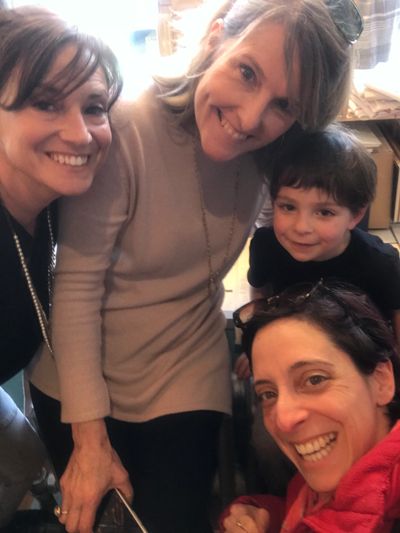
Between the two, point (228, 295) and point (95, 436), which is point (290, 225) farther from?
point (95, 436)

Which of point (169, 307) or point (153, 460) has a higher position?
point (169, 307)

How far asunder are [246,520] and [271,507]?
0.07m

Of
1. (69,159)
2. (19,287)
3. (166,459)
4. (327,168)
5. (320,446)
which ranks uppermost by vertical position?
(69,159)

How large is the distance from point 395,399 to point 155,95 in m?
0.67

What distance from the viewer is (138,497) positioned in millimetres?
1228

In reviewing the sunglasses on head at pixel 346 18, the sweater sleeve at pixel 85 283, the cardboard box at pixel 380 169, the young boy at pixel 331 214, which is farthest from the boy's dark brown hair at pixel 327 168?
the cardboard box at pixel 380 169

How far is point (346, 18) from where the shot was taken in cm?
103

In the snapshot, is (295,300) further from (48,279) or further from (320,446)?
(48,279)

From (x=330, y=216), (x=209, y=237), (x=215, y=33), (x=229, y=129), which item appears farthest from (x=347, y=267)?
(x=215, y=33)

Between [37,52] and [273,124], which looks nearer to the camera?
[37,52]

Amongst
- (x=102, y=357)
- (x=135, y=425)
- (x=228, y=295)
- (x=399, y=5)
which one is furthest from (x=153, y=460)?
(x=399, y=5)

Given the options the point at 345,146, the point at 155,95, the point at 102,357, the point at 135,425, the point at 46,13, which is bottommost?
the point at 135,425

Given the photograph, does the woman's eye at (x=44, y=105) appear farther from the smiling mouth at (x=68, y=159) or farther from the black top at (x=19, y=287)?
the black top at (x=19, y=287)

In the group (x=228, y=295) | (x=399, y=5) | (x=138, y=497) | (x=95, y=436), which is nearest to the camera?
(x=95, y=436)
